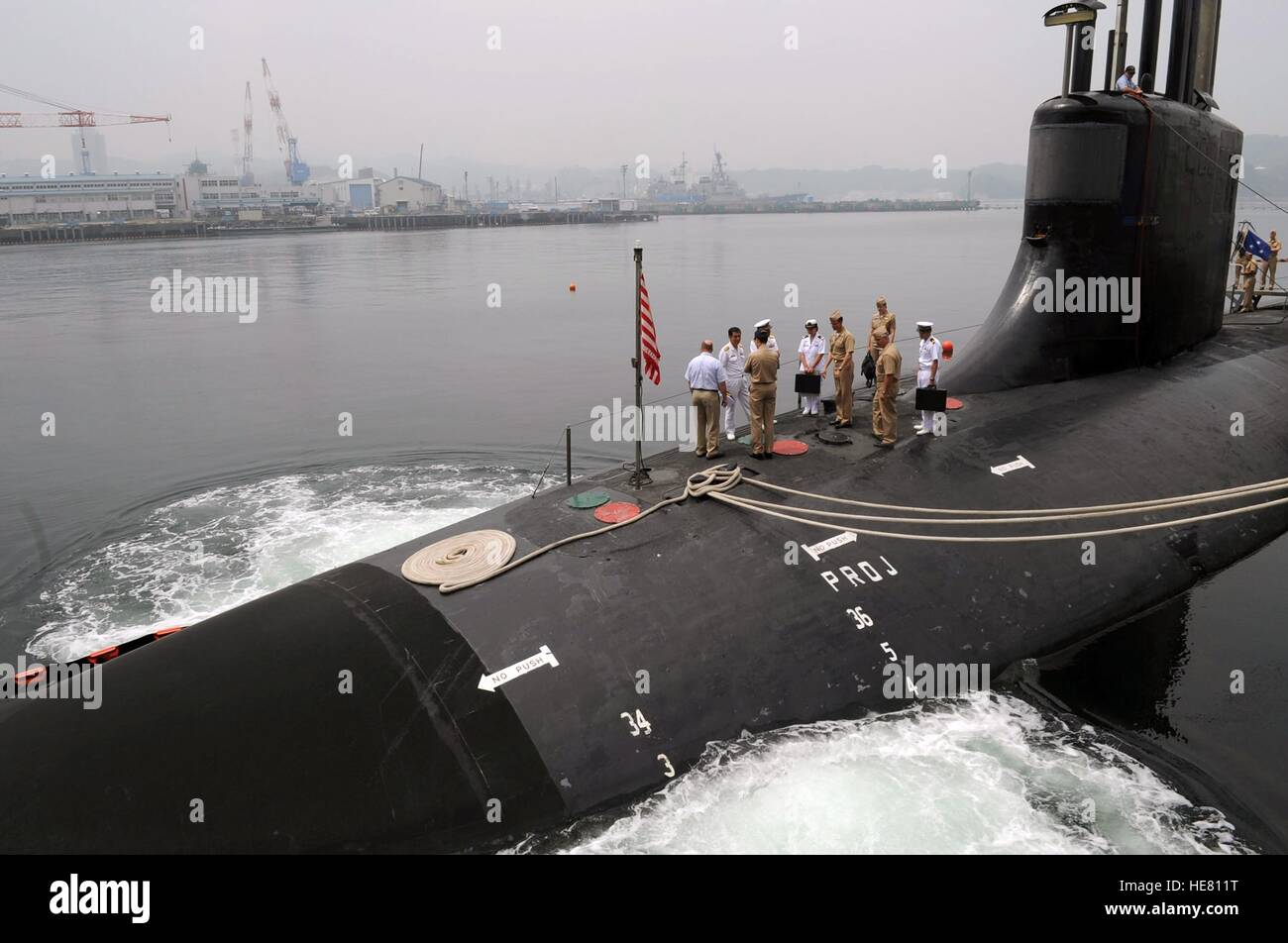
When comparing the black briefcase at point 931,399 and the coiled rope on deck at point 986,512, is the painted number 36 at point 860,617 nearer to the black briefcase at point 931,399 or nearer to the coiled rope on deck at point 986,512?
the coiled rope on deck at point 986,512

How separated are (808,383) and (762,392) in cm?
237

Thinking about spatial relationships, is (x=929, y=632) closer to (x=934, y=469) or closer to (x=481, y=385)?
(x=934, y=469)

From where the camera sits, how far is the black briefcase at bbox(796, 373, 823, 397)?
46.1ft

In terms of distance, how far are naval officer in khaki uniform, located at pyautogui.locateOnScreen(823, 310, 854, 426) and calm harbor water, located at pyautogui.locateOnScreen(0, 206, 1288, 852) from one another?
15.1 feet

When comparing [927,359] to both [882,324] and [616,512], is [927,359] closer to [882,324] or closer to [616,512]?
[882,324]

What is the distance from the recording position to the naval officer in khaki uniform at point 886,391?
12289 millimetres

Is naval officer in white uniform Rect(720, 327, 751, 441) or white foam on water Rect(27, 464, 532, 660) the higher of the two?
naval officer in white uniform Rect(720, 327, 751, 441)
